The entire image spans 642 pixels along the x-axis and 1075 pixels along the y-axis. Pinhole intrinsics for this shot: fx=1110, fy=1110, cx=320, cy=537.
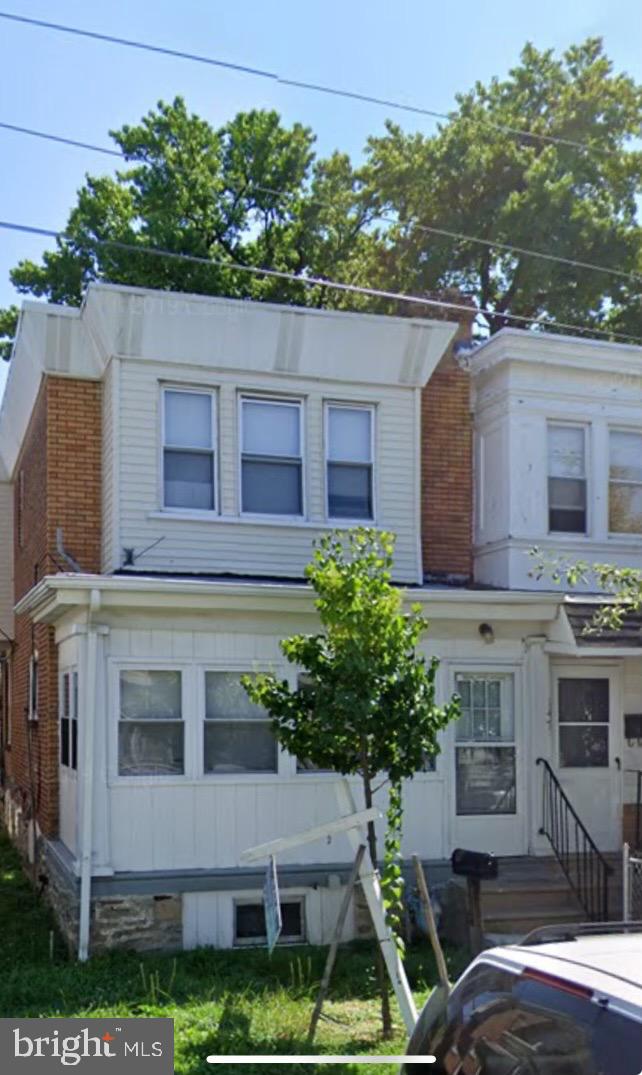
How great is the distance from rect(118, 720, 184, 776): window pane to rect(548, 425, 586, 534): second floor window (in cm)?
515

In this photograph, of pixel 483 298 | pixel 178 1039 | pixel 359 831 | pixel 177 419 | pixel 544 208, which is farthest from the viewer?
pixel 483 298

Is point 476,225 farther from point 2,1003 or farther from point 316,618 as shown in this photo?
point 2,1003

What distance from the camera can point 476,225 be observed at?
2409 centimetres

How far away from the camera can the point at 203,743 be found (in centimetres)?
1089

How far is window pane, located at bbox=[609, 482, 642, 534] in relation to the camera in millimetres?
13297

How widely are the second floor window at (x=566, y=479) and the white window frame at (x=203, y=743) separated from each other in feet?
13.5

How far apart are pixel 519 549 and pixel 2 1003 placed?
7164 millimetres

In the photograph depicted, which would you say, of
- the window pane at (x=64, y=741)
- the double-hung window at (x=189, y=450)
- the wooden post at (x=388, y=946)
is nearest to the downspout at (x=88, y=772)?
the window pane at (x=64, y=741)

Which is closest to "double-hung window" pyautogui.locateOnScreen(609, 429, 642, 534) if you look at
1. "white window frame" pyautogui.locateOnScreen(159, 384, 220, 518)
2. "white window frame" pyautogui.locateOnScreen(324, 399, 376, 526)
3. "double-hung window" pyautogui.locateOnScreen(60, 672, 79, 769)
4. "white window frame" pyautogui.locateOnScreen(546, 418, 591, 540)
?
"white window frame" pyautogui.locateOnScreen(546, 418, 591, 540)

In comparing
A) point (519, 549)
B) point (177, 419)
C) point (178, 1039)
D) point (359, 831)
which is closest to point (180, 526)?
point (177, 419)

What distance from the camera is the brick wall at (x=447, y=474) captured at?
518 inches

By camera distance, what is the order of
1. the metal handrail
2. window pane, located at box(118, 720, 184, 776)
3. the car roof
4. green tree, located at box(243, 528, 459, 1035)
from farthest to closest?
the metal handrail < window pane, located at box(118, 720, 184, 776) < green tree, located at box(243, 528, 459, 1035) < the car roof

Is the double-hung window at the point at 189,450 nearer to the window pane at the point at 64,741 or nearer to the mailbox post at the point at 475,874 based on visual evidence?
the window pane at the point at 64,741

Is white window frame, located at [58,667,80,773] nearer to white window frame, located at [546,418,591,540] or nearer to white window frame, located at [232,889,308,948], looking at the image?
white window frame, located at [232,889,308,948]
